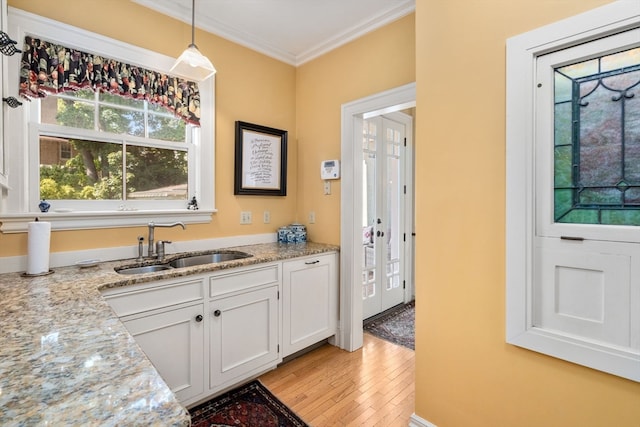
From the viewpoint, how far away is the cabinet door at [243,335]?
75.6 inches

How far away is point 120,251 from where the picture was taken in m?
2.06

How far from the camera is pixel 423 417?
65.5 inches

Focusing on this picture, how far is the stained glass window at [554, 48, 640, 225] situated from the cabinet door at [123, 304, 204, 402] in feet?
6.25

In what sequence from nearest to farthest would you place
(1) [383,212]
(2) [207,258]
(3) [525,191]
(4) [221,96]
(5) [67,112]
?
1. (3) [525,191]
2. (5) [67,112]
3. (2) [207,258]
4. (4) [221,96]
5. (1) [383,212]

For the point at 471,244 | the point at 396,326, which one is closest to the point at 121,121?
the point at 471,244

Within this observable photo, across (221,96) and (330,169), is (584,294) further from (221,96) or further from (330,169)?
(221,96)

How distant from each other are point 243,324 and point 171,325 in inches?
18.5

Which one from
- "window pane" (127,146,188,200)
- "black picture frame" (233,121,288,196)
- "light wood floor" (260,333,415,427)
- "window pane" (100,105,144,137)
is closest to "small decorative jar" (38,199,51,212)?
"window pane" (127,146,188,200)

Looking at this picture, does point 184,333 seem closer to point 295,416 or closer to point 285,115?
point 295,416

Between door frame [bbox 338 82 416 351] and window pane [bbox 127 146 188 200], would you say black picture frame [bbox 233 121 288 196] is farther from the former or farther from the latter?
door frame [bbox 338 82 416 351]

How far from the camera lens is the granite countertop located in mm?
553

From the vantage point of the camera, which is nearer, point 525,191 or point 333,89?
point 525,191

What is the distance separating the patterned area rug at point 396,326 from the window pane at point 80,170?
2.47 m

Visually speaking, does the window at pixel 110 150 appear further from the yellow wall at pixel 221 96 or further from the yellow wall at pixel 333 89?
the yellow wall at pixel 333 89
